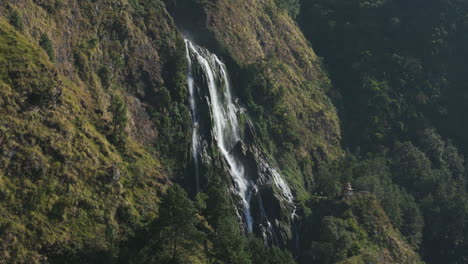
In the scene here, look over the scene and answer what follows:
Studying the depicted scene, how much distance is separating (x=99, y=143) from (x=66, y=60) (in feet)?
49.3

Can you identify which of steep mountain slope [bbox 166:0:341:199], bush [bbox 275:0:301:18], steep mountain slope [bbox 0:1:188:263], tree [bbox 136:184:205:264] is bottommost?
tree [bbox 136:184:205:264]

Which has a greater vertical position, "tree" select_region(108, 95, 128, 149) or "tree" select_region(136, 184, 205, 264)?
"tree" select_region(108, 95, 128, 149)

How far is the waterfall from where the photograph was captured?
107 metres

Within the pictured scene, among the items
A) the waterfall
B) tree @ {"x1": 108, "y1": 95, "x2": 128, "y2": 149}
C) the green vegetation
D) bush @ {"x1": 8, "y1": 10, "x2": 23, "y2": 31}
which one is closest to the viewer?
Result: bush @ {"x1": 8, "y1": 10, "x2": 23, "y2": 31}

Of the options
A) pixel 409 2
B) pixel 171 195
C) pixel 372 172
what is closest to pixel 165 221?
pixel 171 195

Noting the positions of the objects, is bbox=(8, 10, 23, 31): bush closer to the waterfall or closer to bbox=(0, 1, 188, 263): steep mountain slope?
bbox=(0, 1, 188, 263): steep mountain slope

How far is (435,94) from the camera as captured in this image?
17338 cm

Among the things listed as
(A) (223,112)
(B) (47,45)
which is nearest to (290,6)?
(A) (223,112)

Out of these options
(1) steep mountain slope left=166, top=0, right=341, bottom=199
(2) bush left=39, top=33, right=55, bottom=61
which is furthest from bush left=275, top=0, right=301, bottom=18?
(2) bush left=39, top=33, right=55, bottom=61

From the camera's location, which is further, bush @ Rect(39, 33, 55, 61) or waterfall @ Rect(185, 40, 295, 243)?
waterfall @ Rect(185, 40, 295, 243)

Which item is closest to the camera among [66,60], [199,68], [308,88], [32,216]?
[32,216]

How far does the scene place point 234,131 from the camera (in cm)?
11644

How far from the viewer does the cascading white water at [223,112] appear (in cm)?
10800

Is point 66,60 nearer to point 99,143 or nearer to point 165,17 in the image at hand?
point 99,143
